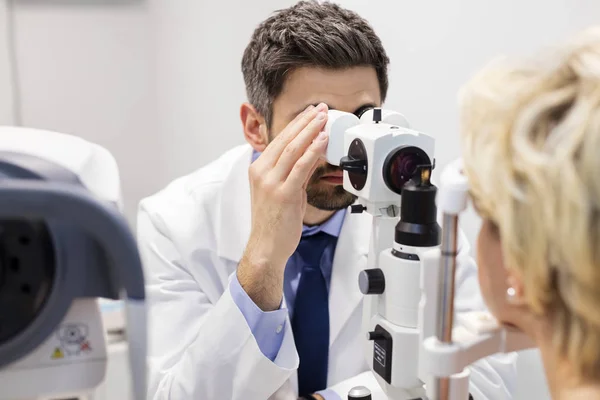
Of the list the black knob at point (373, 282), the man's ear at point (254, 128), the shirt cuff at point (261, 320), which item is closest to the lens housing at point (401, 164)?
the black knob at point (373, 282)

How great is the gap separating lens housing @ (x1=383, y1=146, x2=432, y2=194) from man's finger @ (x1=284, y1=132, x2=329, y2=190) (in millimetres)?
213

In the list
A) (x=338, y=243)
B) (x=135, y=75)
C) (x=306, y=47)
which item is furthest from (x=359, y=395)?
(x=135, y=75)

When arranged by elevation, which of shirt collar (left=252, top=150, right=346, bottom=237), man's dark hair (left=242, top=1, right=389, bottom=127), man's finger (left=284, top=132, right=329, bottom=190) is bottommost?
shirt collar (left=252, top=150, right=346, bottom=237)

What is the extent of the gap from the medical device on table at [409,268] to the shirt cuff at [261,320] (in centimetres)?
23

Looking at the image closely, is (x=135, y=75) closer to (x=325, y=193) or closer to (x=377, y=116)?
(x=325, y=193)

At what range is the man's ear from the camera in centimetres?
146

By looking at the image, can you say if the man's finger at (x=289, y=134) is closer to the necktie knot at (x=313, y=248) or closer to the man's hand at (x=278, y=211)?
the man's hand at (x=278, y=211)

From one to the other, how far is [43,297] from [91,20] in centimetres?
220

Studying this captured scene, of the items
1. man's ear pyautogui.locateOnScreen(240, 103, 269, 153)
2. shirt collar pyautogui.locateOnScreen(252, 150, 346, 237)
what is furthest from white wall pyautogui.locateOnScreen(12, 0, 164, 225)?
shirt collar pyautogui.locateOnScreen(252, 150, 346, 237)

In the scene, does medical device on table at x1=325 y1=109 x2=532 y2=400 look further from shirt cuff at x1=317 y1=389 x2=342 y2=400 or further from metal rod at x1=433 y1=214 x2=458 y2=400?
shirt cuff at x1=317 y1=389 x2=342 y2=400

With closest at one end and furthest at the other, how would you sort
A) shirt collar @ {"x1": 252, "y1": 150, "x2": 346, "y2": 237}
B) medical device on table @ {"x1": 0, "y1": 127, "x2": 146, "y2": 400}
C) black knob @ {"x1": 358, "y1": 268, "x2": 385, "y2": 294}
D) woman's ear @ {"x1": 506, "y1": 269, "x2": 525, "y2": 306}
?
medical device on table @ {"x1": 0, "y1": 127, "x2": 146, "y2": 400} → woman's ear @ {"x1": 506, "y1": 269, "x2": 525, "y2": 306} → black knob @ {"x1": 358, "y1": 268, "x2": 385, "y2": 294} → shirt collar @ {"x1": 252, "y1": 150, "x2": 346, "y2": 237}

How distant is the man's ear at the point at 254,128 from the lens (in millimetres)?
1458

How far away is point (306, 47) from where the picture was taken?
1315 millimetres

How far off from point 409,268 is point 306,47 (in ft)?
2.25
